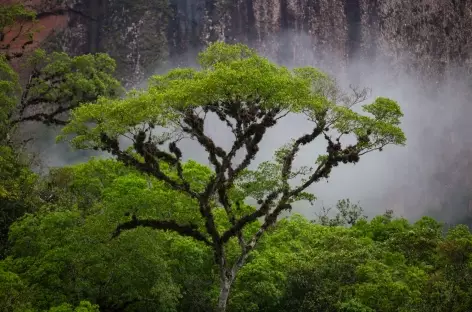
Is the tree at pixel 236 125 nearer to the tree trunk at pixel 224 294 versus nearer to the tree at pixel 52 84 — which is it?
the tree trunk at pixel 224 294

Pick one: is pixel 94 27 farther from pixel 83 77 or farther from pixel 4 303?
pixel 4 303

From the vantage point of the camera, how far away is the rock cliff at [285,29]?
271 feet

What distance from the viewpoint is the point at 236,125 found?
2125 cm

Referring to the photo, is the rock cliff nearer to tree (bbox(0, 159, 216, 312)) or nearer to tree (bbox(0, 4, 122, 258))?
tree (bbox(0, 4, 122, 258))

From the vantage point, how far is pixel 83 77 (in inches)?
1452

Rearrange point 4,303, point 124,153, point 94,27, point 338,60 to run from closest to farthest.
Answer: point 4,303, point 124,153, point 94,27, point 338,60

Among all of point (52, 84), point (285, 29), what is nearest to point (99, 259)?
point (52, 84)

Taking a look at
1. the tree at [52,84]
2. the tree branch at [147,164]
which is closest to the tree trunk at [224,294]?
the tree branch at [147,164]

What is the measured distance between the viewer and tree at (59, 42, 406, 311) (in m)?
19.9

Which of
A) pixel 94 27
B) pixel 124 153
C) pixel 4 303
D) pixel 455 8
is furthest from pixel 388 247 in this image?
pixel 455 8

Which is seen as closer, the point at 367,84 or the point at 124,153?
the point at 124,153

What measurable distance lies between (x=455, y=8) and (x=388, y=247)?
74.2 metres

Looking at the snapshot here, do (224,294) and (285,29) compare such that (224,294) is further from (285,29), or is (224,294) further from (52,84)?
(285,29)

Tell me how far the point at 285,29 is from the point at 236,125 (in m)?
73.7
